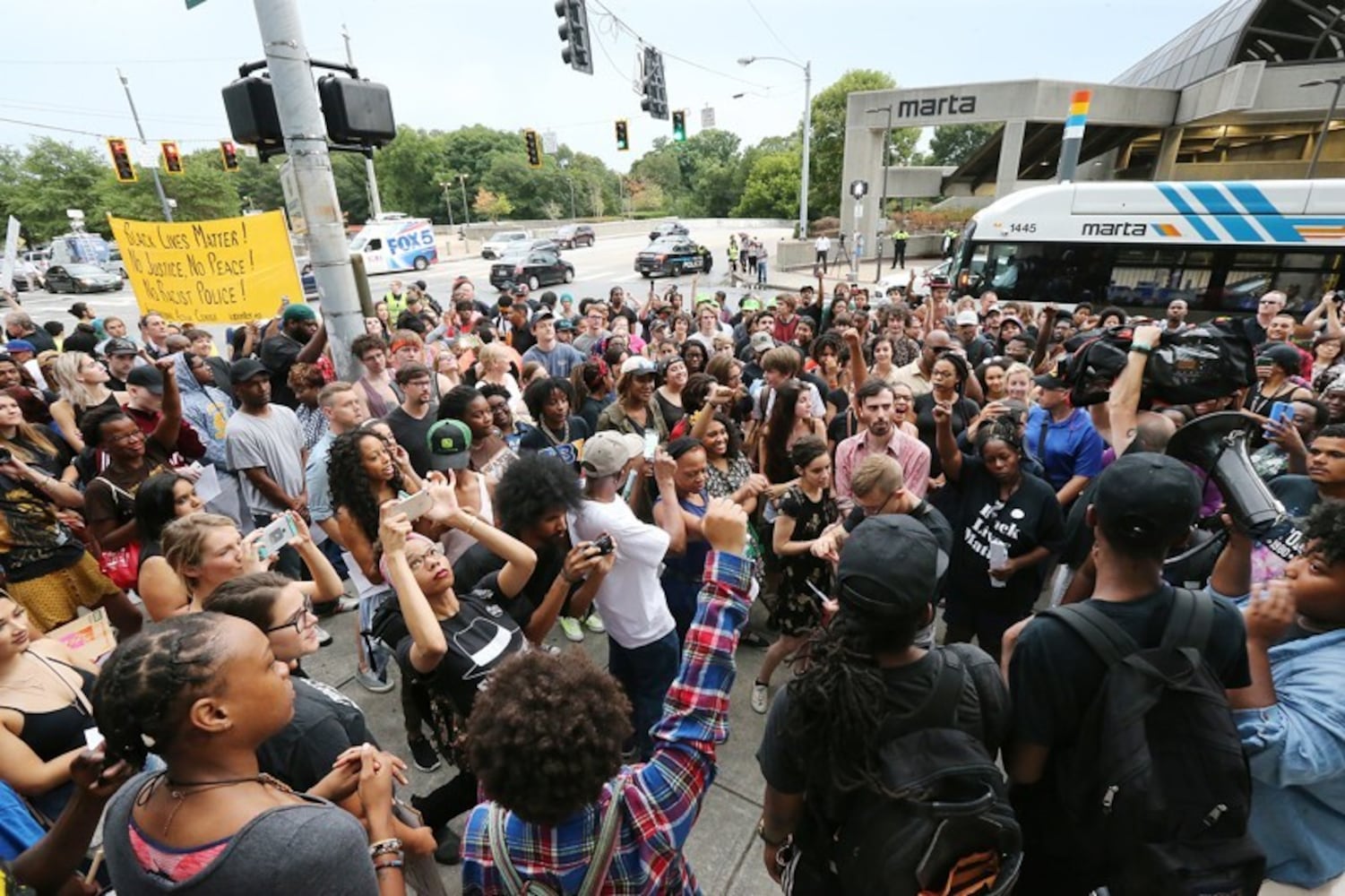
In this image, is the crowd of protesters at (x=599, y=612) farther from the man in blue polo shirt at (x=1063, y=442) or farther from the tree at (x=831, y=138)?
the tree at (x=831, y=138)

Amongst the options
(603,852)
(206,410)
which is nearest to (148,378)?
(206,410)

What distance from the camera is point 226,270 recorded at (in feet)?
21.4

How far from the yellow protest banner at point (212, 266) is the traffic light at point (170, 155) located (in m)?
19.8

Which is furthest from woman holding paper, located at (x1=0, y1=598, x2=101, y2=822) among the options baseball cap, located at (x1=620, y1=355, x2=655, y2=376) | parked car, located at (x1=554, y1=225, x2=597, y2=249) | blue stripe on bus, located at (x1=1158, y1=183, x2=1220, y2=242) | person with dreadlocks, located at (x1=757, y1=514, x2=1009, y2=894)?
parked car, located at (x1=554, y1=225, x2=597, y2=249)

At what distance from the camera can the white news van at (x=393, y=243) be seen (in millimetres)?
28672

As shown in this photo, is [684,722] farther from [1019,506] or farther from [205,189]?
[205,189]

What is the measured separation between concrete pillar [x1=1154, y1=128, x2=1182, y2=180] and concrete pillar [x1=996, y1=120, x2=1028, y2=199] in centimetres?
829

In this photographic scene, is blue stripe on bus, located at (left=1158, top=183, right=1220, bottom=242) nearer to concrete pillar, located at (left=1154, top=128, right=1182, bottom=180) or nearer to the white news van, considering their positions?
concrete pillar, located at (left=1154, top=128, right=1182, bottom=180)

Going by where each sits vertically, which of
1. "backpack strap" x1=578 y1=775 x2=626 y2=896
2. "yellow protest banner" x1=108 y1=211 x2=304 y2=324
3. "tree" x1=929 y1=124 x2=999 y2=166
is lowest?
"backpack strap" x1=578 y1=775 x2=626 y2=896

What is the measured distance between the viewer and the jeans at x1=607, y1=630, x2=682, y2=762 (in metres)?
3.04

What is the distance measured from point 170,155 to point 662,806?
96.3ft

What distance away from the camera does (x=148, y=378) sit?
4152 millimetres

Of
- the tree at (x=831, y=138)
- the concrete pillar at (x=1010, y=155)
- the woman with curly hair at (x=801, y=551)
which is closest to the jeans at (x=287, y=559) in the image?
the woman with curly hair at (x=801, y=551)

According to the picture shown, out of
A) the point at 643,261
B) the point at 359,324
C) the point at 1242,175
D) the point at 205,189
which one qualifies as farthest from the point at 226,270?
the point at 205,189
